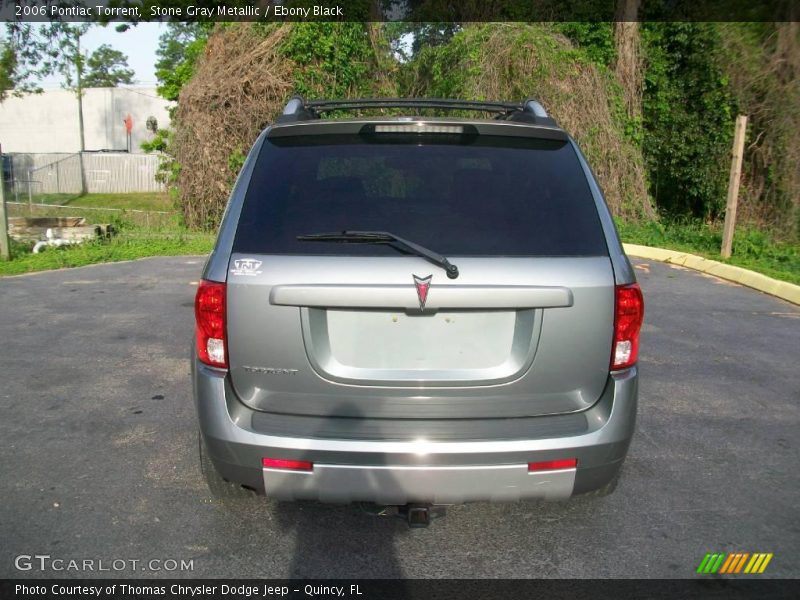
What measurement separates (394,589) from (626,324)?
1.41 m

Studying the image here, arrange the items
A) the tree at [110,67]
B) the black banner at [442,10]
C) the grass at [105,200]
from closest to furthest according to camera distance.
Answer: the black banner at [442,10] → the grass at [105,200] → the tree at [110,67]

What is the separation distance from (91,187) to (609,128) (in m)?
27.3

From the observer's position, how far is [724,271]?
10.3m

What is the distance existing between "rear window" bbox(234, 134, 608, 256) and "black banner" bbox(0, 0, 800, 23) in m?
13.2

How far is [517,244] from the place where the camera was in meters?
2.68

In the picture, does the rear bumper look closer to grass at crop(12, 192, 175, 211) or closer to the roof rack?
the roof rack

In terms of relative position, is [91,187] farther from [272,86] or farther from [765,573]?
[765,573]

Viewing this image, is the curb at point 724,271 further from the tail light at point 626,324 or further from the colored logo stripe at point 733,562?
the tail light at point 626,324

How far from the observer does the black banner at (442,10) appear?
14.8 meters

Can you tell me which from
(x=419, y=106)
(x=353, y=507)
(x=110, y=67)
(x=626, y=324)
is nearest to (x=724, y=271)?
(x=419, y=106)

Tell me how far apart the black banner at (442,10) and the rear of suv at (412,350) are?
1358cm

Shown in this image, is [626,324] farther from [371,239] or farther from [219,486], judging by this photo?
[219,486]

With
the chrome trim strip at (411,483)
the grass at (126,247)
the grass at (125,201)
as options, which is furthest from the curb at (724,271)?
the grass at (125,201)

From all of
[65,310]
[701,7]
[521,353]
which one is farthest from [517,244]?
[701,7]
